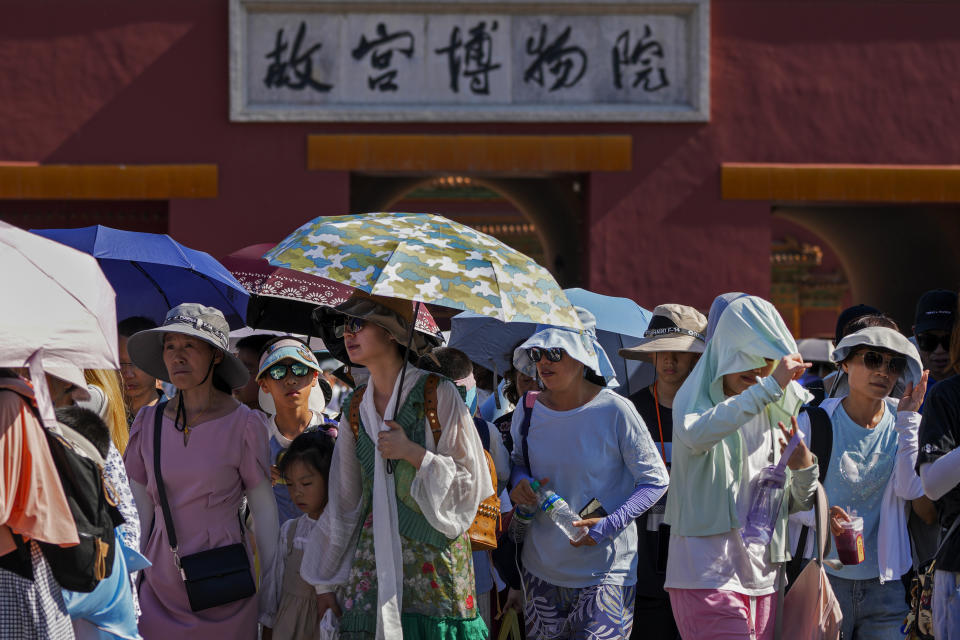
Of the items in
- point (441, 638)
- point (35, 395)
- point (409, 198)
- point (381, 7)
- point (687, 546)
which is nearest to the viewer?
point (35, 395)

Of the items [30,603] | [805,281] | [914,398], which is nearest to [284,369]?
[30,603]

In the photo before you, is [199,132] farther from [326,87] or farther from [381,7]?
[381,7]

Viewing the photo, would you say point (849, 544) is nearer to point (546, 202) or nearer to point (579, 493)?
point (579, 493)

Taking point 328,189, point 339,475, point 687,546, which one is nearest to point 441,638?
point 339,475

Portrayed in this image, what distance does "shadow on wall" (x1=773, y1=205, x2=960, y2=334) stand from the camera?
44.4 feet

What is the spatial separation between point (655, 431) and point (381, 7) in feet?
25.1

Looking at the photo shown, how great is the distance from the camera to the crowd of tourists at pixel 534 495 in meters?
3.84

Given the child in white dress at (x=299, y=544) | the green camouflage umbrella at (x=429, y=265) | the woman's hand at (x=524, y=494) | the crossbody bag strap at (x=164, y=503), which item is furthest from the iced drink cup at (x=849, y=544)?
the crossbody bag strap at (x=164, y=503)

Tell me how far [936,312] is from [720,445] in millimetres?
2312

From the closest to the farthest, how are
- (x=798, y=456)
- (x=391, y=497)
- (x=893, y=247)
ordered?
(x=391, y=497) → (x=798, y=456) → (x=893, y=247)

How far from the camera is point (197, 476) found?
4.32 meters

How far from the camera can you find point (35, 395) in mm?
2959

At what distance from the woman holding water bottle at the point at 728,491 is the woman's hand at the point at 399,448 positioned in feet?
3.04

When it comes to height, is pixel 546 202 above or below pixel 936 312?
above
